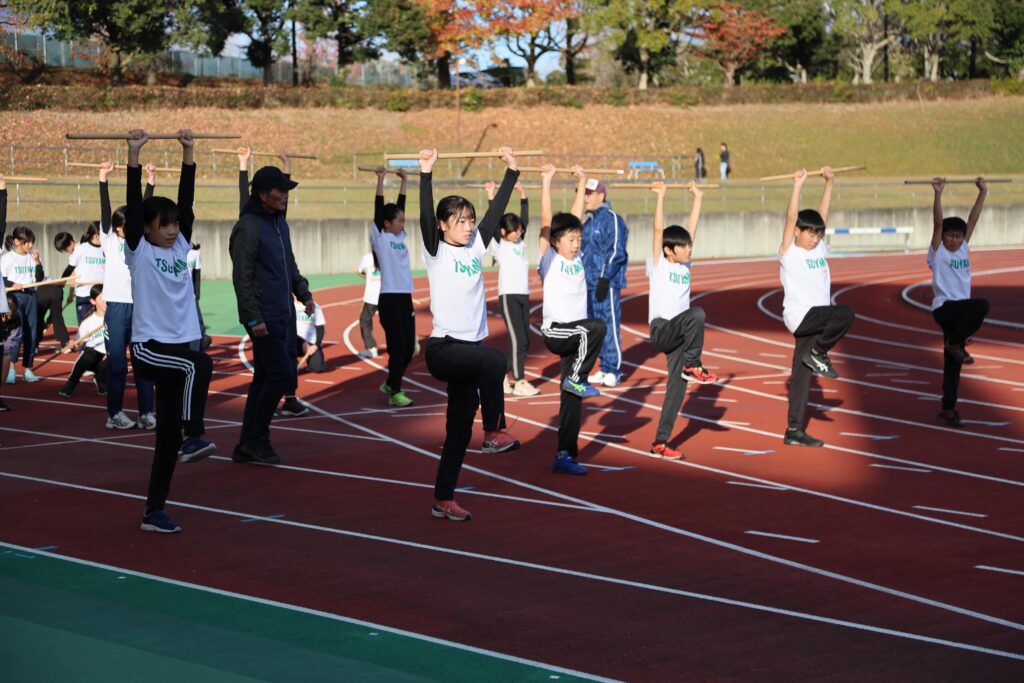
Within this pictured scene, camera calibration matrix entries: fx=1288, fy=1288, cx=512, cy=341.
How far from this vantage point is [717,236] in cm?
3844

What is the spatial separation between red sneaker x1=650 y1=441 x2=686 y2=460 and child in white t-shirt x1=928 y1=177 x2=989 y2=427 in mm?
3112

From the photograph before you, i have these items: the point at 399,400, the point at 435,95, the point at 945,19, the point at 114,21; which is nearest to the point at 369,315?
the point at 399,400

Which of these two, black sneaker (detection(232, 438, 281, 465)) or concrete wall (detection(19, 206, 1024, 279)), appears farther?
concrete wall (detection(19, 206, 1024, 279))

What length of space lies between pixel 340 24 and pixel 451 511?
59.0m

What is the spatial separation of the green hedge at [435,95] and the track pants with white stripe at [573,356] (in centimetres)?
4855

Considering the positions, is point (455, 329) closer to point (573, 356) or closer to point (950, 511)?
point (573, 356)

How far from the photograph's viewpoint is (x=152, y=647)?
18.0 feet

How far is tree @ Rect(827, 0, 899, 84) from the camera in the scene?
69125 mm

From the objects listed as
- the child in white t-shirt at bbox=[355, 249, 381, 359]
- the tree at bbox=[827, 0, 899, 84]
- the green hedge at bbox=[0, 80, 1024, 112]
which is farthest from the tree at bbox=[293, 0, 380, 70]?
the child in white t-shirt at bbox=[355, 249, 381, 359]

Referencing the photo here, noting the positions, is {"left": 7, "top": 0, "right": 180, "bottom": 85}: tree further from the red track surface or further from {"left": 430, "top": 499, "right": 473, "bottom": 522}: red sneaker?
{"left": 430, "top": 499, "right": 473, "bottom": 522}: red sneaker

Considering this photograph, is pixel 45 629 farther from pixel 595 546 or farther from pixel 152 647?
pixel 595 546

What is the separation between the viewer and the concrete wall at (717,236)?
101 ft

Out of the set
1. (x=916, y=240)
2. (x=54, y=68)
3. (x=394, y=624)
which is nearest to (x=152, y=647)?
(x=394, y=624)

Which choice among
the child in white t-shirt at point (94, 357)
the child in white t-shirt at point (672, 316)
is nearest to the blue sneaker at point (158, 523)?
the child in white t-shirt at point (672, 316)
